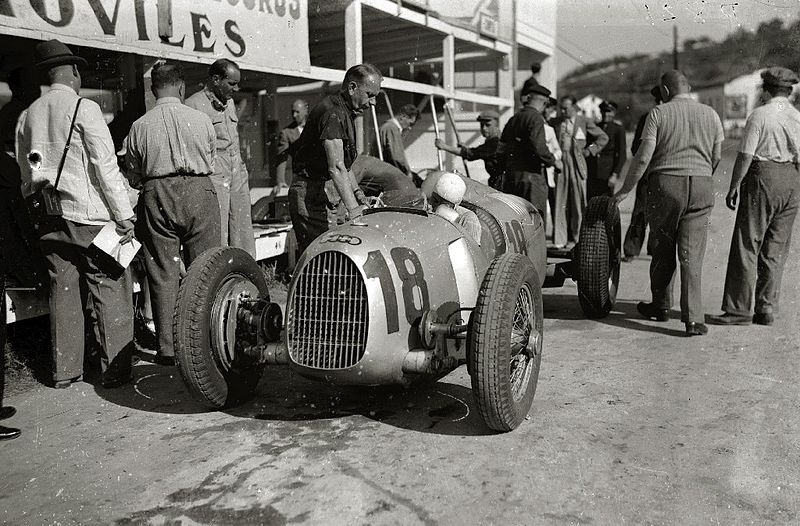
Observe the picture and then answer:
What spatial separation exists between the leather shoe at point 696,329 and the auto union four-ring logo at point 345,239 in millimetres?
3223

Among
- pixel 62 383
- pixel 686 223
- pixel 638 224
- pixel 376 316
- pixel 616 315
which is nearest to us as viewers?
pixel 376 316

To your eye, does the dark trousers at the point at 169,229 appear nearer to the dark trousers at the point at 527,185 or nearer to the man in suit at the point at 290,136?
the dark trousers at the point at 527,185

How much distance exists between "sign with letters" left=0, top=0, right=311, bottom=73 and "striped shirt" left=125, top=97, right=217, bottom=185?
4.32 feet

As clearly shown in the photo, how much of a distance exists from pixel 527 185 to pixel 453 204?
4.11m

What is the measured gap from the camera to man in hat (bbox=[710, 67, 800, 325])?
619 cm

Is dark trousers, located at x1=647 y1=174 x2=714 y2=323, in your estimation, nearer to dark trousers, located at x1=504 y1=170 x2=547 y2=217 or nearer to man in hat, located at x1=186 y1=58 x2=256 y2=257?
dark trousers, located at x1=504 y1=170 x2=547 y2=217

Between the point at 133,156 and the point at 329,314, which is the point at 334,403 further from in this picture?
the point at 133,156

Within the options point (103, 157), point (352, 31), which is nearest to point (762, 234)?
point (103, 157)

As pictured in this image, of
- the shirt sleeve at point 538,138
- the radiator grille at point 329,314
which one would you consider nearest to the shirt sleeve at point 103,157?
the radiator grille at point 329,314

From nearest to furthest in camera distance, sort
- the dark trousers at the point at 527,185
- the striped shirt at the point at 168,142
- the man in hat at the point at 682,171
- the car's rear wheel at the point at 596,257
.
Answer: the striped shirt at the point at 168,142, the man in hat at the point at 682,171, the car's rear wheel at the point at 596,257, the dark trousers at the point at 527,185

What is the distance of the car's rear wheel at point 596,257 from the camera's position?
6.43 metres

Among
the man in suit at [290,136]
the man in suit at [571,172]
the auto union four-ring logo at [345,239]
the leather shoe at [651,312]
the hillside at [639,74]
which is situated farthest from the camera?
the hillside at [639,74]

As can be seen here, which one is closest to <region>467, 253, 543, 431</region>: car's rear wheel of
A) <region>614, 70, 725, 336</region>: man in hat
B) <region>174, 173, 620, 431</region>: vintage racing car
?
<region>174, 173, 620, 431</region>: vintage racing car

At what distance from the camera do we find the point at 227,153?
20.8 ft
